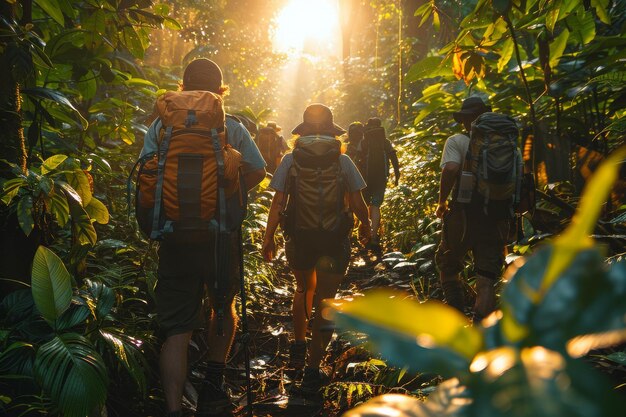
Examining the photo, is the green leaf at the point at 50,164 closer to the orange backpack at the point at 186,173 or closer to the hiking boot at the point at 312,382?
the orange backpack at the point at 186,173

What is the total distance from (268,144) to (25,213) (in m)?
9.37

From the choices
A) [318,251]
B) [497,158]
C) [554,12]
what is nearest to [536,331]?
[554,12]

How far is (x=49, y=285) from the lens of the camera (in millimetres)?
2311

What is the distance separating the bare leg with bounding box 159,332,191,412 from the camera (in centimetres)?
303

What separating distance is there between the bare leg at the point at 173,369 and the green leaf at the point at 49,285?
924mm

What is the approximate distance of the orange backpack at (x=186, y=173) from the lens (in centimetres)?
305

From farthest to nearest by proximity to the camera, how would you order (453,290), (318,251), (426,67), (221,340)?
(453,290) → (318,251) → (221,340) → (426,67)

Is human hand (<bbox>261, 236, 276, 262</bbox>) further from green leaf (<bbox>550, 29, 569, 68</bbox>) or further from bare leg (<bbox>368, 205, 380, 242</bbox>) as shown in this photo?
bare leg (<bbox>368, 205, 380, 242</bbox>)

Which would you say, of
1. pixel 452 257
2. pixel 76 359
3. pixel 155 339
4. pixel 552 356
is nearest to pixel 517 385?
pixel 552 356

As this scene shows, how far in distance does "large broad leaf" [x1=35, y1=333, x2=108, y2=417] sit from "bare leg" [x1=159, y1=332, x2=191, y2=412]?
782 mm

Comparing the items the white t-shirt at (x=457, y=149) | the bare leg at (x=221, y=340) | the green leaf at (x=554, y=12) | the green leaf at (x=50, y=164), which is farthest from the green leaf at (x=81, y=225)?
the white t-shirt at (x=457, y=149)

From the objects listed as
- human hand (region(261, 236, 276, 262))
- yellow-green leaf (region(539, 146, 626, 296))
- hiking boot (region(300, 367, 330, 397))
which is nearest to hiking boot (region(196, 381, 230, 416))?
hiking boot (region(300, 367, 330, 397))

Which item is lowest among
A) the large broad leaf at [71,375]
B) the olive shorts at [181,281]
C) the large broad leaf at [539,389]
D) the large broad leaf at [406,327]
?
the large broad leaf at [71,375]

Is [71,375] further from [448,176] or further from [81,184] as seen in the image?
[448,176]
